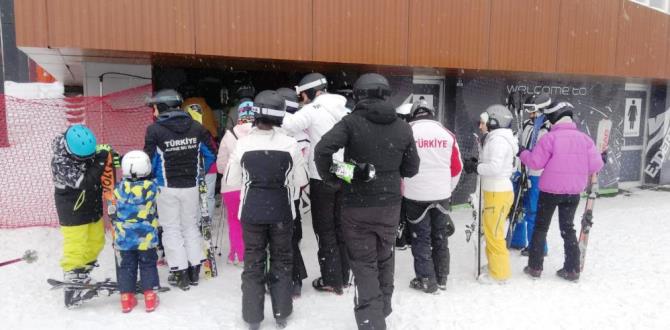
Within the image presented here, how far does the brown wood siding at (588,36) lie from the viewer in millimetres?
8477

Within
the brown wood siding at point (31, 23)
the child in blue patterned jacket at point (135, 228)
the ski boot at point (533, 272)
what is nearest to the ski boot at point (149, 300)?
the child in blue patterned jacket at point (135, 228)

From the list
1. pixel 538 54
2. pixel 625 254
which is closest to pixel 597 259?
pixel 625 254

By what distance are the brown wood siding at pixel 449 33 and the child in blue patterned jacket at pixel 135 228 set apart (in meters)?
4.21

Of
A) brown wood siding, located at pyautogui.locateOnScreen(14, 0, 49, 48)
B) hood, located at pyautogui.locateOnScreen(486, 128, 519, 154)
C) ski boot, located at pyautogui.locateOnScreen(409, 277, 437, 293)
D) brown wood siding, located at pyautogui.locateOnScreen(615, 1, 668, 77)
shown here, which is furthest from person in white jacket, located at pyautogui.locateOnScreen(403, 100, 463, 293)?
brown wood siding, located at pyautogui.locateOnScreen(615, 1, 668, 77)

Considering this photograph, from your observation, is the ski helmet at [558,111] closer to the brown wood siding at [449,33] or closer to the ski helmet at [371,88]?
the brown wood siding at [449,33]

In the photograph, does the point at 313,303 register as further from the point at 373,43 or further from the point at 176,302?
the point at 373,43

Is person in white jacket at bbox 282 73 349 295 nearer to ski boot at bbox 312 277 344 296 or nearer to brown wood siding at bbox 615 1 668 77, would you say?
ski boot at bbox 312 277 344 296

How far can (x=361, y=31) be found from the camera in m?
6.65

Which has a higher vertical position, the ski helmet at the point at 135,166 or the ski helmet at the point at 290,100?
the ski helmet at the point at 290,100

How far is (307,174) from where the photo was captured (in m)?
4.32

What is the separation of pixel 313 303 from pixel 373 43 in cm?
375

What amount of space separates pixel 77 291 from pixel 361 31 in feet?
15.0

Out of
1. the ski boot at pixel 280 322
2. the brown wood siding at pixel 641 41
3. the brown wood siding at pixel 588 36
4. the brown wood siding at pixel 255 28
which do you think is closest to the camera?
the ski boot at pixel 280 322

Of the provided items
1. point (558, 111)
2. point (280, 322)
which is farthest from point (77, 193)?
point (558, 111)
